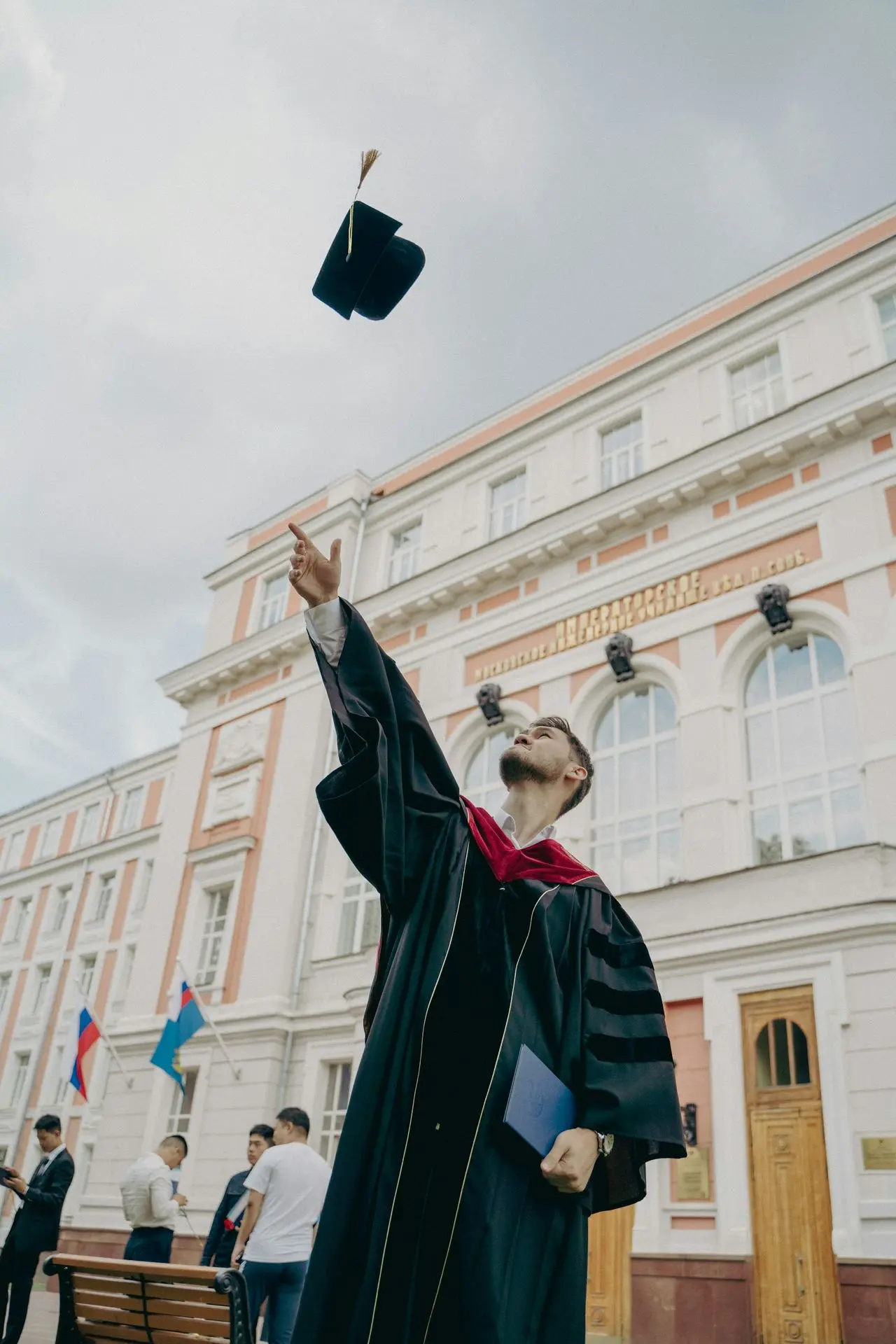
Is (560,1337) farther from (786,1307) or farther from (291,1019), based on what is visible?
(291,1019)

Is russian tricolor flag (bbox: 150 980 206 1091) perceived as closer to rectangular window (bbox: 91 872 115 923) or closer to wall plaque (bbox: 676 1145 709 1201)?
wall plaque (bbox: 676 1145 709 1201)

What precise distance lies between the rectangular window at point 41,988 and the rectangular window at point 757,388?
2848 cm

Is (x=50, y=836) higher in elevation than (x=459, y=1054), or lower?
higher

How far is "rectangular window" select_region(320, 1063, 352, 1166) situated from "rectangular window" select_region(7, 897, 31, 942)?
24373 millimetres

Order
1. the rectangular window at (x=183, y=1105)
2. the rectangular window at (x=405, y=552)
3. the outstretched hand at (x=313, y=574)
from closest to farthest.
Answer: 1. the outstretched hand at (x=313, y=574)
2. the rectangular window at (x=183, y=1105)
3. the rectangular window at (x=405, y=552)

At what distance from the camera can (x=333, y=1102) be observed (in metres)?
15.7

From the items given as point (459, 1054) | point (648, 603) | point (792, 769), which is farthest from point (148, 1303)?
point (648, 603)

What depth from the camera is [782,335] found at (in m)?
16.0

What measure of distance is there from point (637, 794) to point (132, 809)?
25.6m

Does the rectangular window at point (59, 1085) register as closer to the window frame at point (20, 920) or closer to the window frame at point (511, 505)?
the window frame at point (20, 920)

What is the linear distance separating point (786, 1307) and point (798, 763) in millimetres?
5776

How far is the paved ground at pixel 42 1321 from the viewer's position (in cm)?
927

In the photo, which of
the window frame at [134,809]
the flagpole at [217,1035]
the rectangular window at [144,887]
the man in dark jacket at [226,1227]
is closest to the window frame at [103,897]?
the rectangular window at [144,887]

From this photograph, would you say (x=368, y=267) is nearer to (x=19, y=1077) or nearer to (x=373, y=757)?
(x=373, y=757)
